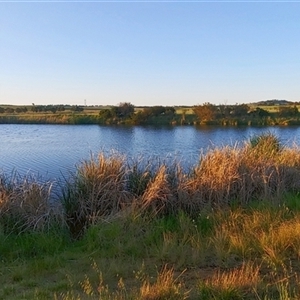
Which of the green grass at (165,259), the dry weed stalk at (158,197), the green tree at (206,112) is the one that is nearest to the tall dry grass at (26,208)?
the green grass at (165,259)

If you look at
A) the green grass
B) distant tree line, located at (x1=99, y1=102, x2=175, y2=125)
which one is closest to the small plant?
the green grass

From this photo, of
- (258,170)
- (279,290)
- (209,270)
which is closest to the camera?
(279,290)

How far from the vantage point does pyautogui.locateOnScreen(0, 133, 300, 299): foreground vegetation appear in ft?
13.0

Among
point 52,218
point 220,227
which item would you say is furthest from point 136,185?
point 220,227

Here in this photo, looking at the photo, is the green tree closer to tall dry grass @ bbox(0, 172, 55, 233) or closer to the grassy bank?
the grassy bank

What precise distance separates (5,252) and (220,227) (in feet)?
11.5

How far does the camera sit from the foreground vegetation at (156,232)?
3.97 metres

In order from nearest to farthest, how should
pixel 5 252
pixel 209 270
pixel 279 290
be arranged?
1. pixel 279 290
2. pixel 209 270
3. pixel 5 252

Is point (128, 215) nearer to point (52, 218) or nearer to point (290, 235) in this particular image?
point (52, 218)

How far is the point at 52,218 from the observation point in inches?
266

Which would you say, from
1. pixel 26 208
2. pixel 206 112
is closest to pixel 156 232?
pixel 26 208

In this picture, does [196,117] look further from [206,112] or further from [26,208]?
[26,208]

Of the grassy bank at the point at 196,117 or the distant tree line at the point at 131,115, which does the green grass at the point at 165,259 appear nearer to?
the grassy bank at the point at 196,117

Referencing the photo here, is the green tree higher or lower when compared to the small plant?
higher
